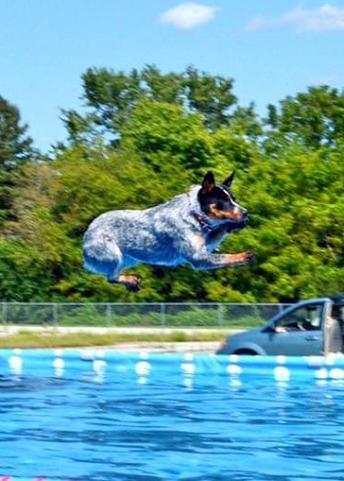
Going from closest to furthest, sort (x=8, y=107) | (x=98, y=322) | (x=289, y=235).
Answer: (x=98, y=322) < (x=289, y=235) < (x=8, y=107)

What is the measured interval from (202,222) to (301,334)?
9199 mm

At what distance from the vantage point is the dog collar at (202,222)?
12242mm

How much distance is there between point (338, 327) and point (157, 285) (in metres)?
21.7

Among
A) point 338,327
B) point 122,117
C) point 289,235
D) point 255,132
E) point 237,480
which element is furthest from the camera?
point 122,117

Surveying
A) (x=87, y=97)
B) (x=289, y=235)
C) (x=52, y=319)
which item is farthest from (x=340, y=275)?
(x=87, y=97)

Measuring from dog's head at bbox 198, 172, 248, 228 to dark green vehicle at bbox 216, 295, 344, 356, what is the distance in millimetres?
8006

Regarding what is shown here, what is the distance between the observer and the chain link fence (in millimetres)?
37875

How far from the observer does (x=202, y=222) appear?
1227 cm

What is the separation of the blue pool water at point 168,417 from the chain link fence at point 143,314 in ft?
63.8

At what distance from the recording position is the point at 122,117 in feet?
289

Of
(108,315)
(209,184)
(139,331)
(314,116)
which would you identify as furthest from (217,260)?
(314,116)

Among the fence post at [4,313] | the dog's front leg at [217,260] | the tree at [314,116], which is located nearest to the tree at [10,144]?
the tree at [314,116]

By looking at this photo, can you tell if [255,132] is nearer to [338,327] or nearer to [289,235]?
[289,235]

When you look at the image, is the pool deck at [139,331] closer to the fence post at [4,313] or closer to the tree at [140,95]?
the fence post at [4,313]
